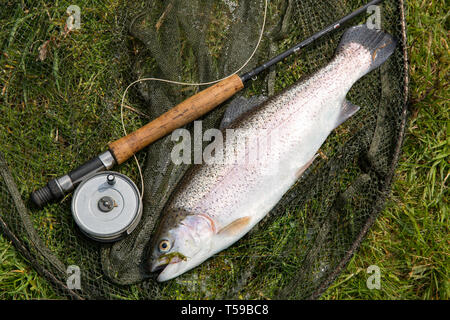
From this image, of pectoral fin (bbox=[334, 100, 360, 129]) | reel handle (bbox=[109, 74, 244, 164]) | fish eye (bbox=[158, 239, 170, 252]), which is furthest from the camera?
pectoral fin (bbox=[334, 100, 360, 129])

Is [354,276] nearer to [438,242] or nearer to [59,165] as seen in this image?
[438,242]

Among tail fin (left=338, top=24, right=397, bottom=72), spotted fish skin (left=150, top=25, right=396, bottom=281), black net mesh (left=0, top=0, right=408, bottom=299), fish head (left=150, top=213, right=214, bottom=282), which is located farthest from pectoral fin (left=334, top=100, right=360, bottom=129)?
fish head (left=150, top=213, right=214, bottom=282)

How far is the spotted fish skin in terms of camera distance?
2.53 m

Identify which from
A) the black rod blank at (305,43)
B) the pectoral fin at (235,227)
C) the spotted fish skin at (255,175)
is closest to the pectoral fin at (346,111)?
the spotted fish skin at (255,175)

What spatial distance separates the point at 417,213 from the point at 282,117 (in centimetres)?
128

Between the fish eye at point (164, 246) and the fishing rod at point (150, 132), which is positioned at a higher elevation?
the fishing rod at point (150, 132)

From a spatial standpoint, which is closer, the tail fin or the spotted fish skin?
the spotted fish skin

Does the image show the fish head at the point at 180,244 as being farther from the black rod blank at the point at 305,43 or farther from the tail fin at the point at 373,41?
the tail fin at the point at 373,41

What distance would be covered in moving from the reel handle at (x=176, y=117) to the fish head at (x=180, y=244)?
1.78 ft

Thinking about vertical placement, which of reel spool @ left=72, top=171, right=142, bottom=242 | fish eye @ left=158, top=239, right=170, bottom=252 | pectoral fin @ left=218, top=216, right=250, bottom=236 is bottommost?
pectoral fin @ left=218, top=216, right=250, bottom=236

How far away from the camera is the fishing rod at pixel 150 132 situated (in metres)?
2.58

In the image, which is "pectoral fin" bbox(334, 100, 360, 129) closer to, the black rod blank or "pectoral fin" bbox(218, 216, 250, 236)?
the black rod blank

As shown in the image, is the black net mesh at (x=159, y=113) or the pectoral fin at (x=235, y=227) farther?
the black net mesh at (x=159, y=113)
